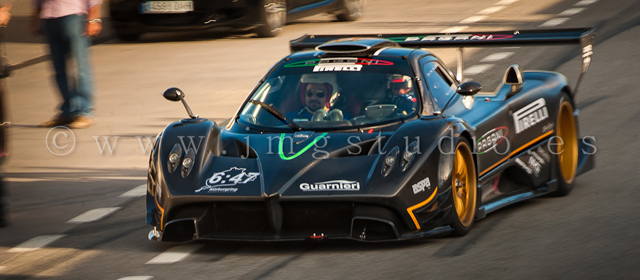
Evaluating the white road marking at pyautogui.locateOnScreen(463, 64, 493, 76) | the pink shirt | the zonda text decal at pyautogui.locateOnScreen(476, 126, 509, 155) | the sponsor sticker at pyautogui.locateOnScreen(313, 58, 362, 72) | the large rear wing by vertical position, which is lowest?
the white road marking at pyautogui.locateOnScreen(463, 64, 493, 76)

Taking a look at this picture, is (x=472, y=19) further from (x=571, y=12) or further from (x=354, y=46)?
(x=354, y=46)

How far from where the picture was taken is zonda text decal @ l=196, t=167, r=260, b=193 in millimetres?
5793

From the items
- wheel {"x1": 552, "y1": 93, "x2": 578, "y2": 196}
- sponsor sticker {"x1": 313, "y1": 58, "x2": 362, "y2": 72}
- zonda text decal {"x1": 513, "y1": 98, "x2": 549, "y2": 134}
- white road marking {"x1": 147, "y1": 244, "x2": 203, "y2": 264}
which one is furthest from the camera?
wheel {"x1": 552, "y1": 93, "x2": 578, "y2": 196}

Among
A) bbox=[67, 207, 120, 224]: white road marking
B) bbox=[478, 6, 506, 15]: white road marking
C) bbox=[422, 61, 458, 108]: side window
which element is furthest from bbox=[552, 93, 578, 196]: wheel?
bbox=[478, 6, 506, 15]: white road marking

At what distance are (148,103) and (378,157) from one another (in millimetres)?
6607

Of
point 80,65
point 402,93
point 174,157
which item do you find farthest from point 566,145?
point 80,65

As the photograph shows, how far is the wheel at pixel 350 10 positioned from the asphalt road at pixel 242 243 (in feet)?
1.23

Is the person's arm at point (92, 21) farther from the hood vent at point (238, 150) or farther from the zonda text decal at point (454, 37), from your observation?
the hood vent at point (238, 150)

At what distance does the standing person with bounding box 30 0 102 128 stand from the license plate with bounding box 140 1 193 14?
370 centimetres

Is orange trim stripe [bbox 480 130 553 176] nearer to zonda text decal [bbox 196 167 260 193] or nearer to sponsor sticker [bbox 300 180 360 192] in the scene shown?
sponsor sticker [bbox 300 180 360 192]

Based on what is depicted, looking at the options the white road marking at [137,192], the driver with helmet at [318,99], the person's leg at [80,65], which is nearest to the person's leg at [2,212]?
the white road marking at [137,192]

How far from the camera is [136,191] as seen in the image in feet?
26.5

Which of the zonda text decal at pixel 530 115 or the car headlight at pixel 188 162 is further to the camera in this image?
the zonda text decal at pixel 530 115

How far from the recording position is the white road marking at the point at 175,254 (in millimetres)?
5793
